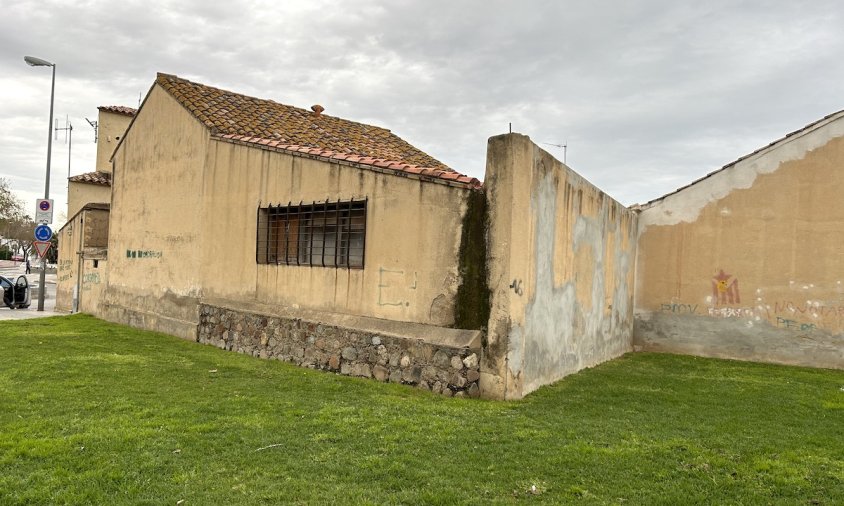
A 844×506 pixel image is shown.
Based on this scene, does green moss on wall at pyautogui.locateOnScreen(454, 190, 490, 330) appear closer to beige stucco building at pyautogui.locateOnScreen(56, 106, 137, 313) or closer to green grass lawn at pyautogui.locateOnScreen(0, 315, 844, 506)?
green grass lawn at pyautogui.locateOnScreen(0, 315, 844, 506)

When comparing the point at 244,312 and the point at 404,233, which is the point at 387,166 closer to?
the point at 404,233

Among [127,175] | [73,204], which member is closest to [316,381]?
[127,175]

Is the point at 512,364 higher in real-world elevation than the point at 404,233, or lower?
lower

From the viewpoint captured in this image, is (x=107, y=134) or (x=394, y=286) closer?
(x=394, y=286)

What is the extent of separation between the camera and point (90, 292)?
646 inches

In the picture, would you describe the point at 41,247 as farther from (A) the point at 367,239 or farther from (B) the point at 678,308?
(B) the point at 678,308

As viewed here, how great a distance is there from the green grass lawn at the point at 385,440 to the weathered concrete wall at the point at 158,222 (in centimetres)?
363

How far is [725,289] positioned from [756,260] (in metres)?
0.81

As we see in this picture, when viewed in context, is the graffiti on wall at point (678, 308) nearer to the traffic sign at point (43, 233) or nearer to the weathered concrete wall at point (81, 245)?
the weathered concrete wall at point (81, 245)

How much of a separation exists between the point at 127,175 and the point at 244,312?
6873 mm

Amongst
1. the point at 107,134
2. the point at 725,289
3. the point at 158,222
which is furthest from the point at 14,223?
the point at 725,289

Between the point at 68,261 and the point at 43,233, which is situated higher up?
the point at 43,233

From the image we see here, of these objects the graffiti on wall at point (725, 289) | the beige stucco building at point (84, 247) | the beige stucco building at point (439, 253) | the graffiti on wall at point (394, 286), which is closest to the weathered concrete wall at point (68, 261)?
the beige stucco building at point (84, 247)

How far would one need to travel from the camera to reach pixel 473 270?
23.2 feet
